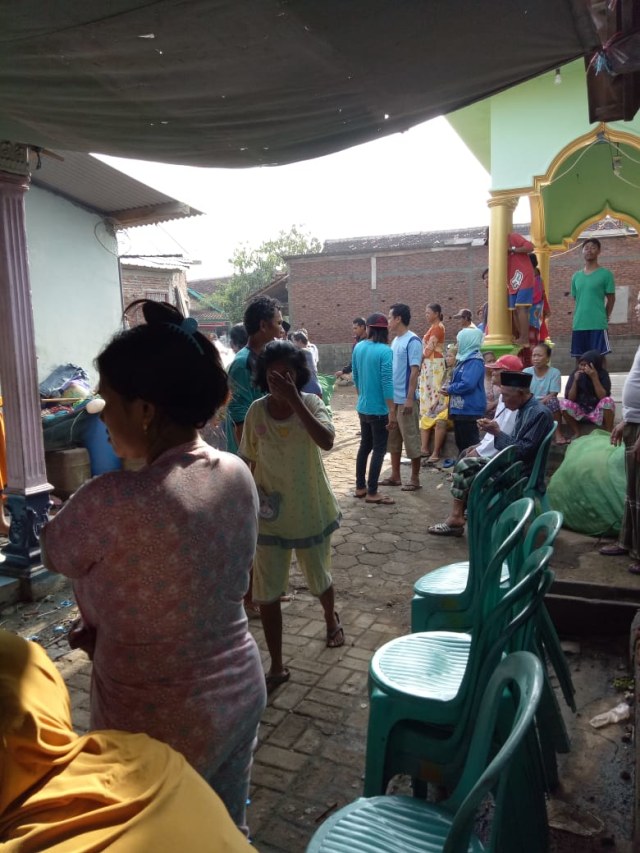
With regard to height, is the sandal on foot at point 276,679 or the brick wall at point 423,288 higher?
the brick wall at point 423,288

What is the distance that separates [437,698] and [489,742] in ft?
2.07

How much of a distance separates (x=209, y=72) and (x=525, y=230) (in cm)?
2450

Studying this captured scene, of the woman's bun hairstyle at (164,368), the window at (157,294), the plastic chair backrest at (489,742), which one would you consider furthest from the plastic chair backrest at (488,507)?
the window at (157,294)

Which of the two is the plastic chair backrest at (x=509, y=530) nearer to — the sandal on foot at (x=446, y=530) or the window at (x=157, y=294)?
the sandal on foot at (x=446, y=530)

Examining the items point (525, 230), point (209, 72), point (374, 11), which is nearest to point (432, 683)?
point (374, 11)

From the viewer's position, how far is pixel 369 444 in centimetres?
637

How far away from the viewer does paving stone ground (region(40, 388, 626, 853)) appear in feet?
7.50

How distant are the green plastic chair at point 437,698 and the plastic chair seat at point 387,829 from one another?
1.07ft

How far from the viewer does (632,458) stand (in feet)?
12.5

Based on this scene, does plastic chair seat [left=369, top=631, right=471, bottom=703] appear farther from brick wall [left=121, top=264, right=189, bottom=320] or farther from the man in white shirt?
brick wall [left=121, top=264, right=189, bottom=320]

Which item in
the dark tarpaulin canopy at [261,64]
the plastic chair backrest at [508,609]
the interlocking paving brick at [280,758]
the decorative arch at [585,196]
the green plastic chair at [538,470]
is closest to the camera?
the plastic chair backrest at [508,609]

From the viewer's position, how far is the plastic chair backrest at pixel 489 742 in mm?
991

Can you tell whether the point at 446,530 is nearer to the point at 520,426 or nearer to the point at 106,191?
the point at 520,426

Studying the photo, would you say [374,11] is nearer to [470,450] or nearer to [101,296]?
[470,450]
